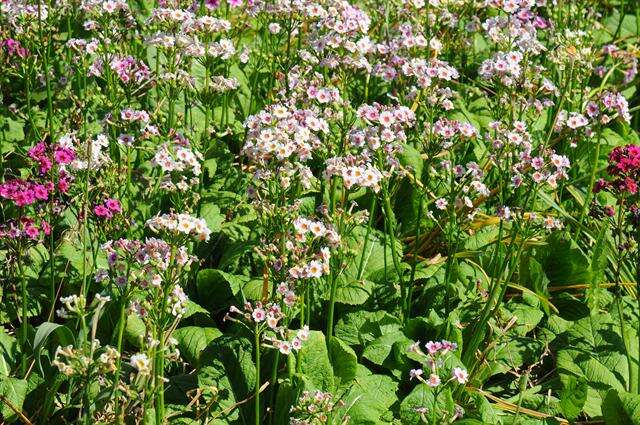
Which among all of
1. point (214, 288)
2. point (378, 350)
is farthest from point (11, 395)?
point (378, 350)

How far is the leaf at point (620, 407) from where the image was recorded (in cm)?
432

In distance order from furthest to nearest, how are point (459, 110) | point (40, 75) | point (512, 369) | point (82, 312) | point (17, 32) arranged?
point (459, 110), point (40, 75), point (17, 32), point (512, 369), point (82, 312)

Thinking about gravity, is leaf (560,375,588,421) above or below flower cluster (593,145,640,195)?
below

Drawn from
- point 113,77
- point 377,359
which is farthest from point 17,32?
point 377,359

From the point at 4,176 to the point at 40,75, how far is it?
0.76 metres

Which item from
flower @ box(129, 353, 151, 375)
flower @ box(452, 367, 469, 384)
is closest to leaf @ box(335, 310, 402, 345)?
flower @ box(452, 367, 469, 384)

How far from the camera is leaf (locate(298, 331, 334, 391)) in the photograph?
4238 mm

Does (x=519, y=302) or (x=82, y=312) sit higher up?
(x=82, y=312)

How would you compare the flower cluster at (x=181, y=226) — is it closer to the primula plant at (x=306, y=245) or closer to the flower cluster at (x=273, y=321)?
the primula plant at (x=306, y=245)

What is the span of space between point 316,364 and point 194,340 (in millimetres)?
592

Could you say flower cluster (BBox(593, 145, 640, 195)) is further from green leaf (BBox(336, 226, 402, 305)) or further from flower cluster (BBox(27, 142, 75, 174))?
flower cluster (BBox(27, 142, 75, 174))

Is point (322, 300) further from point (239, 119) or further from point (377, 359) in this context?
point (239, 119)

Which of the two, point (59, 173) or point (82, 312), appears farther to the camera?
point (59, 173)

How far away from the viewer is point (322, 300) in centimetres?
488
